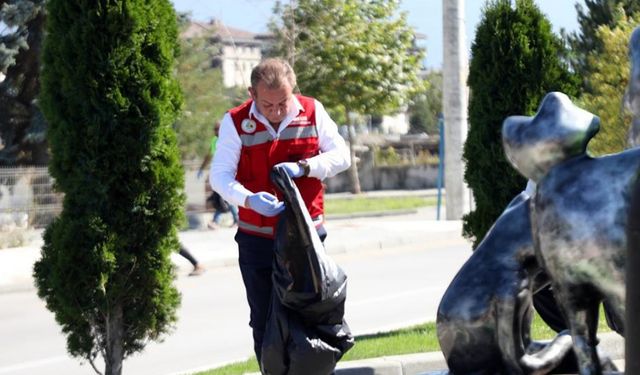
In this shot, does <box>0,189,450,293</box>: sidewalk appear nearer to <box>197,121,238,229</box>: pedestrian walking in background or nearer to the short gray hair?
<box>197,121,238,229</box>: pedestrian walking in background

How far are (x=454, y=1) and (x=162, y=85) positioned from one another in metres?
13.5

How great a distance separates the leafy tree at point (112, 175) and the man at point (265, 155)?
1398 mm

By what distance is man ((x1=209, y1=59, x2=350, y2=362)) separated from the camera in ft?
16.8

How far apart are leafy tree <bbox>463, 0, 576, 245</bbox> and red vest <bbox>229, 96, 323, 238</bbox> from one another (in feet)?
9.19

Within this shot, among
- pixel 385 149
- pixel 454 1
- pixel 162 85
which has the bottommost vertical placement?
pixel 385 149

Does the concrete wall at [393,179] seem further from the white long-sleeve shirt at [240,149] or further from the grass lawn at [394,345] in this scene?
the white long-sleeve shirt at [240,149]

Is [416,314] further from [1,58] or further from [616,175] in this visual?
[1,58]

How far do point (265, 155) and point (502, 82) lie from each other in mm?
3014

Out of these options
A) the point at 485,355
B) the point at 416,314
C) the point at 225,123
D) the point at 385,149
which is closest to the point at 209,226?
the point at 416,314

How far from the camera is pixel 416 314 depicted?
10953mm

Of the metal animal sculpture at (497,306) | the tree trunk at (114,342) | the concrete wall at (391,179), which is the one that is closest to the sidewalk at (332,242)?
the tree trunk at (114,342)

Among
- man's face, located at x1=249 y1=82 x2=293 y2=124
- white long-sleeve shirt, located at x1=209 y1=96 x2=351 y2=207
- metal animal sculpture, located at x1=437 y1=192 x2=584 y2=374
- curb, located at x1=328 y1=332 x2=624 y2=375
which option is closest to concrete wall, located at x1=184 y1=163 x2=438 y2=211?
curb, located at x1=328 y1=332 x2=624 y2=375

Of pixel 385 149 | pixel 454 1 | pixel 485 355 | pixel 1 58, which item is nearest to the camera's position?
pixel 485 355

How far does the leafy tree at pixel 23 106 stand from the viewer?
80.0 feet
